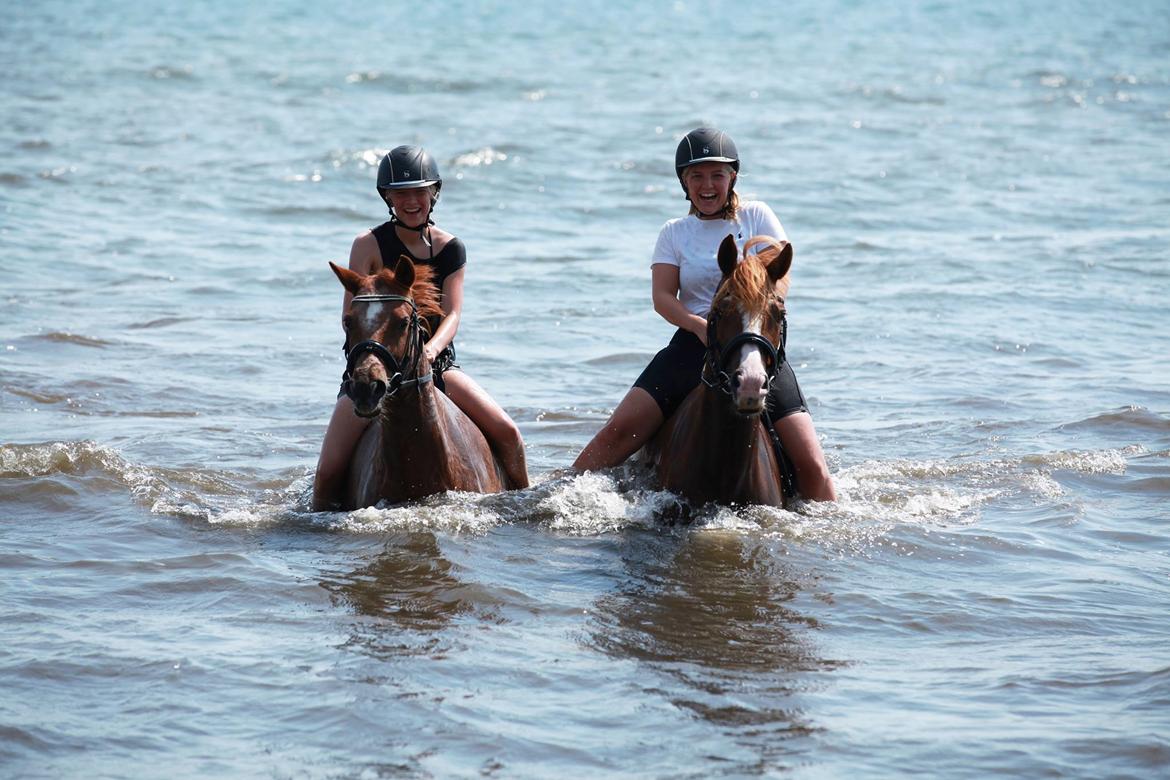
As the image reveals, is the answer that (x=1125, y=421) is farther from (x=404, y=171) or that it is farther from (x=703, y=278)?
(x=404, y=171)

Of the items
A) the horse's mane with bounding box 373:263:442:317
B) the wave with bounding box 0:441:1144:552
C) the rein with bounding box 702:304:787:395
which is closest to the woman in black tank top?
the horse's mane with bounding box 373:263:442:317

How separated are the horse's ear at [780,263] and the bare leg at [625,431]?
1.29 meters

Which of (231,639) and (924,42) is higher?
(924,42)

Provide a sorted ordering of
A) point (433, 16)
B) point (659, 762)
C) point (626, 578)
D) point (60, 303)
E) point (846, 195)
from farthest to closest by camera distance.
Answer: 1. point (433, 16)
2. point (846, 195)
3. point (60, 303)
4. point (626, 578)
5. point (659, 762)

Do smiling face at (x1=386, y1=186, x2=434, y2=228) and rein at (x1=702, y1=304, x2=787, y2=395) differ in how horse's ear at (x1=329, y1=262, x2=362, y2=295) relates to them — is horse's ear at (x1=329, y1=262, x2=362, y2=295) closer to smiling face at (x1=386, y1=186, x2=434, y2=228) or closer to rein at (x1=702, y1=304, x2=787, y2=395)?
smiling face at (x1=386, y1=186, x2=434, y2=228)

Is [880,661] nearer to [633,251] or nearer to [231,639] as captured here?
[231,639]

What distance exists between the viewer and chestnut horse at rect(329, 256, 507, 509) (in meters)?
7.32

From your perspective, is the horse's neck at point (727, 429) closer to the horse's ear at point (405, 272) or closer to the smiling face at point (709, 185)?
the smiling face at point (709, 185)

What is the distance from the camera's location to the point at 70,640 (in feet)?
21.4

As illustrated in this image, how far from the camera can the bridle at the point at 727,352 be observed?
7.15 meters

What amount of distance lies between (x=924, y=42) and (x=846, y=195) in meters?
30.0

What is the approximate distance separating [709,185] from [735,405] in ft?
5.13

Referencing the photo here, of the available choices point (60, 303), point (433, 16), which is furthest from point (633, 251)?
Result: point (433, 16)

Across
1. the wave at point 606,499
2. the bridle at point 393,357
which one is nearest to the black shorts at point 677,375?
the wave at point 606,499
